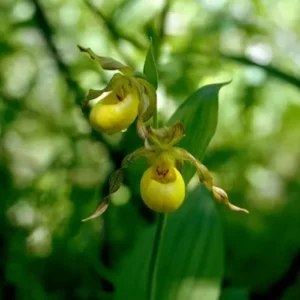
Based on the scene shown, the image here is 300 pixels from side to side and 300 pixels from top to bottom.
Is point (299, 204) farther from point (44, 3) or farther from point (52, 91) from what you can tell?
point (44, 3)

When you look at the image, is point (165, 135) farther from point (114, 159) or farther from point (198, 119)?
point (114, 159)

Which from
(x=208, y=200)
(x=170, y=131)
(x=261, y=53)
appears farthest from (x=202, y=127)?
(x=261, y=53)

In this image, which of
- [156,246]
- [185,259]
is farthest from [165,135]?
[185,259]

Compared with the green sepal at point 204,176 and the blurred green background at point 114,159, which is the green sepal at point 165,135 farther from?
the blurred green background at point 114,159

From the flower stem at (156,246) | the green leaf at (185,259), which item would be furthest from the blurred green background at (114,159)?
the flower stem at (156,246)

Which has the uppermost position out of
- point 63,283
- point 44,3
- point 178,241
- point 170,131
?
point 170,131
